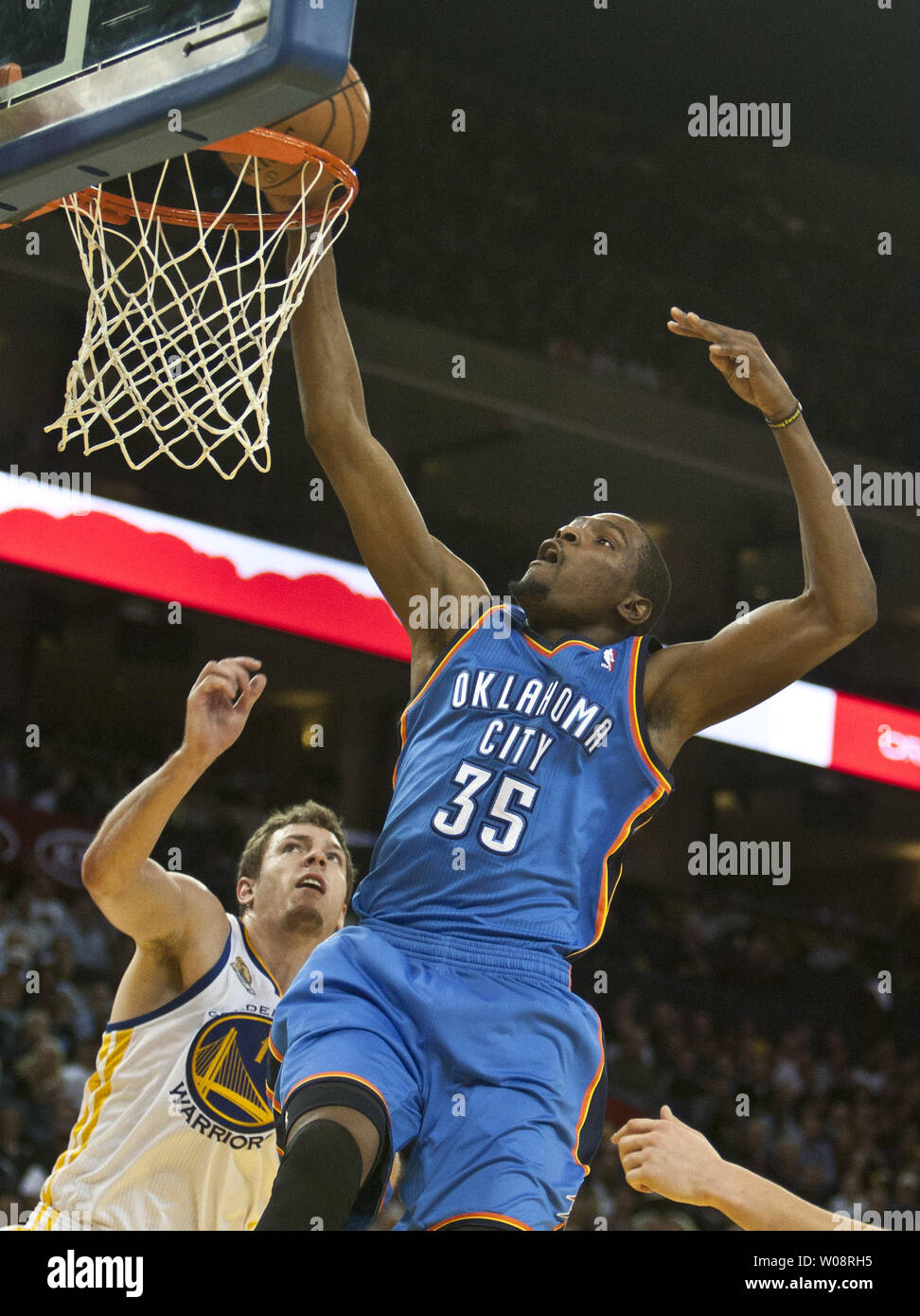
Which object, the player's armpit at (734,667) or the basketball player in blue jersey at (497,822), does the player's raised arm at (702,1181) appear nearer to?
the basketball player in blue jersey at (497,822)

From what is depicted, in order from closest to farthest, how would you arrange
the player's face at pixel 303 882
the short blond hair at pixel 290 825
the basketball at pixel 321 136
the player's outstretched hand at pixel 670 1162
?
1. the player's outstretched hand at pixel 670 1162
2. the basketball at pixel 321 136
3. the player's face at pixel 303 882
4. the short blond hair at pixel 290 825

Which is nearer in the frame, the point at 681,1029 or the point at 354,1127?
the point at 354,1127

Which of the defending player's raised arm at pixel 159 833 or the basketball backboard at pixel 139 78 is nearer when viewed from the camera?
the basketball backboard at pixel 139 78

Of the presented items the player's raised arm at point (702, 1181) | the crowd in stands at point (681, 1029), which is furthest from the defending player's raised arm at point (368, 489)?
the crowd in stands at point (681, 1029)

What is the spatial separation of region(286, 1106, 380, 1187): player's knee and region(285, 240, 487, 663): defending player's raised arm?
121 cm

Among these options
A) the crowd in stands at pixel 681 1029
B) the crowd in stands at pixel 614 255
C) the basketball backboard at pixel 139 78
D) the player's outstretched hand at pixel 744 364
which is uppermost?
the crowd in stands at pixel 614 255

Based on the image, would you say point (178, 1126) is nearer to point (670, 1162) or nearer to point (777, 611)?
point (670, 1162)

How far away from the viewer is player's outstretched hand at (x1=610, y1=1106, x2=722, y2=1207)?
2.45 metres

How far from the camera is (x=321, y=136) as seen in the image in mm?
3412

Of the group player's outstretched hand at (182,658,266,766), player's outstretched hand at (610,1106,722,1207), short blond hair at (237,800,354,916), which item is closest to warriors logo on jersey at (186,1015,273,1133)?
short blond hair at (237,800,354,916)

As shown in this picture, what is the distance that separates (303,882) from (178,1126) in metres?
0.70

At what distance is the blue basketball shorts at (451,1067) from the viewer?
9.17 ft

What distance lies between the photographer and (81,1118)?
397 cm

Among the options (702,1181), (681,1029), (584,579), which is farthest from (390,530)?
(681,1029)
